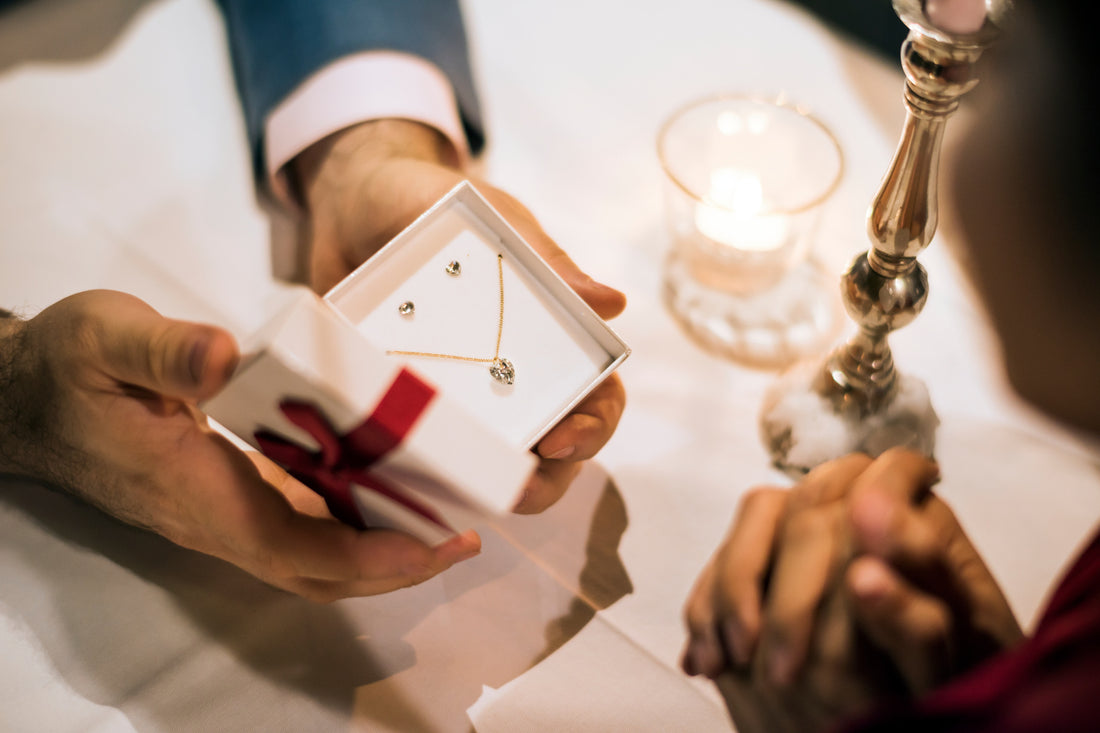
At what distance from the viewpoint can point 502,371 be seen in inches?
17.6

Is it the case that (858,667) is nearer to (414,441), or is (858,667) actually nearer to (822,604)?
(822,604)

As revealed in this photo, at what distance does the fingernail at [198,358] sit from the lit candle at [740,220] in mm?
375

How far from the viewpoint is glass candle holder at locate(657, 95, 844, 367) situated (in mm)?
617

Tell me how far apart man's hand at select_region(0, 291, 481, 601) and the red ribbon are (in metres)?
0.03

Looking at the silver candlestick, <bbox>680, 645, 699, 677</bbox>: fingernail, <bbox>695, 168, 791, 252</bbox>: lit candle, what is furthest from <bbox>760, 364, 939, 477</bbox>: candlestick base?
<bbox>680, 645, 699, 677</bbox>: fingernail

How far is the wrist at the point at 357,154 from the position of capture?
68 cm

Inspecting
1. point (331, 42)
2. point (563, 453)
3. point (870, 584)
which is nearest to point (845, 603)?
point (870, 584)

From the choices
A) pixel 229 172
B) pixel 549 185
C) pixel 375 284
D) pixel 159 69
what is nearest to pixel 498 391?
pixel 375 284

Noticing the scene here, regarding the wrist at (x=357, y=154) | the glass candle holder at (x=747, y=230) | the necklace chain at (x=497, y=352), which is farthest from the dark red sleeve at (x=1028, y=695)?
the wrist at (x=357, y=154)

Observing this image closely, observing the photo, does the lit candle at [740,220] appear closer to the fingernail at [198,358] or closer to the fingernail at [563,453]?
the fingernail at [563,453]

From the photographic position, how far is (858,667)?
32 centimetres

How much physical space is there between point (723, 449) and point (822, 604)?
25cm

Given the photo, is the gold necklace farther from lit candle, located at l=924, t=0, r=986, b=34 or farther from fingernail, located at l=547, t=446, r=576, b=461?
lit candle, located at l=924, t=0, r=986, b=34

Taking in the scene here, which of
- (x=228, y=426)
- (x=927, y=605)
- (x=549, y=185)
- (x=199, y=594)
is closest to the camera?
(x=927, y=605)
